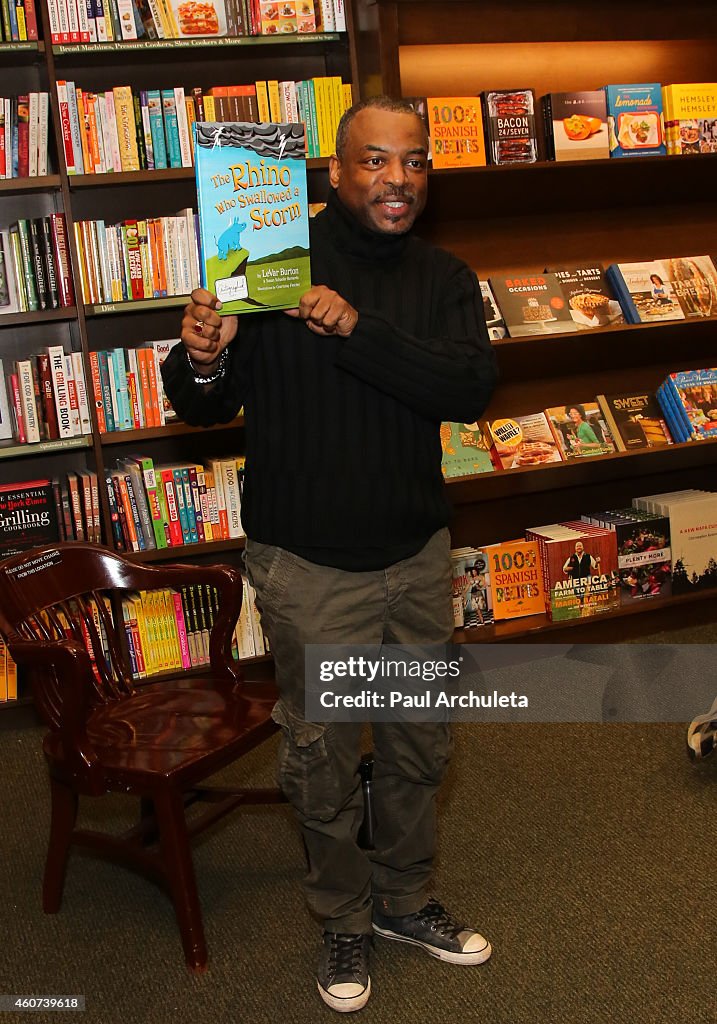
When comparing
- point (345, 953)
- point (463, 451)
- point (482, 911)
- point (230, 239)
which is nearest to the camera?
point (230, 239)

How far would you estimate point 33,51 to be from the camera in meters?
3.06

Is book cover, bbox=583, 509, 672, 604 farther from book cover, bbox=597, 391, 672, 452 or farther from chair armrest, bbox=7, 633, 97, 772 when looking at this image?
chair armrest, bbox=7, 633, 97, 772

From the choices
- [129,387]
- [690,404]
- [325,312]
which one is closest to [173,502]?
[129,387]

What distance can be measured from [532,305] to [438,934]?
222 centimetres

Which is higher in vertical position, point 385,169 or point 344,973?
point 385,169

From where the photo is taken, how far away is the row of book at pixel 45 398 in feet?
10.4

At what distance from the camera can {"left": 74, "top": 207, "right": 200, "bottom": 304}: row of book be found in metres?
3.13

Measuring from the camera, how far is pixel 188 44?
3.11m

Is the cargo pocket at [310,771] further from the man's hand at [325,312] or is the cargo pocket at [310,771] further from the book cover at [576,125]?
the book cover at [576,125]

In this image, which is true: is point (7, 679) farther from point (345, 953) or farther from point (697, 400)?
point (697, 400)

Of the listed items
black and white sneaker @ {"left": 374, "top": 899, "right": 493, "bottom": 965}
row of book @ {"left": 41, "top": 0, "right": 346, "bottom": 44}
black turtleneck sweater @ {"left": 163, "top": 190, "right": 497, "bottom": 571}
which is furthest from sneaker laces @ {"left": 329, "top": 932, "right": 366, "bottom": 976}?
row of book @ {"left": 41, "top": 0, "right": 346, "bottom": 44}

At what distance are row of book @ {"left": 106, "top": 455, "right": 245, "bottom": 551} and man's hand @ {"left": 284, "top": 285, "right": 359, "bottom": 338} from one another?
5.50 feet

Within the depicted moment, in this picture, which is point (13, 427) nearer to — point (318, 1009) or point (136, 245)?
point (136, 245)

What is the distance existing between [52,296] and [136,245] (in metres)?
0.29
